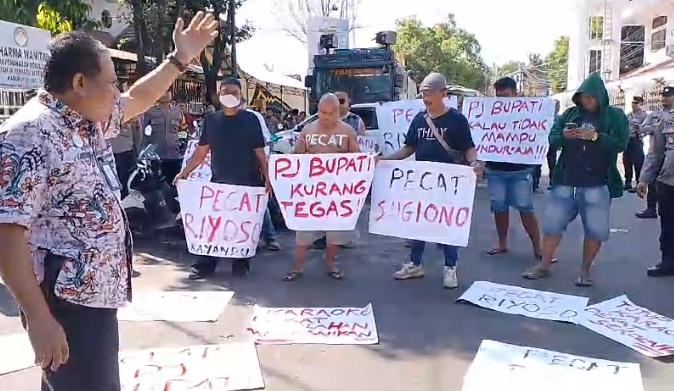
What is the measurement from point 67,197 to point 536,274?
486cm

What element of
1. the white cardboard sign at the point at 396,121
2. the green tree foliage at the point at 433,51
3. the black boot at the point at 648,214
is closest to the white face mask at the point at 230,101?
the white cardboard sign at the point at 396,121

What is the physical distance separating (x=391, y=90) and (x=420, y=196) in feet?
31.2

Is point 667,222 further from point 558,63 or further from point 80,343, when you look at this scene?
point 558,63

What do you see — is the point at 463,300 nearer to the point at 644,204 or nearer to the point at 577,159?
the point at 577,159

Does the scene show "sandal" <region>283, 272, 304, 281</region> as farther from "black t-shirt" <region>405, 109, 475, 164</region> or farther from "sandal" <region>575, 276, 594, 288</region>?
"sandal" <region>575, 276, 594, 288</region>

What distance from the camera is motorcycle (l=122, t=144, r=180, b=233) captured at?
25.6 ft

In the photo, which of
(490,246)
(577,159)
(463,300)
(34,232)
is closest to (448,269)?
(463,300)

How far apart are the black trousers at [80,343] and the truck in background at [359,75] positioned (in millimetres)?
13103

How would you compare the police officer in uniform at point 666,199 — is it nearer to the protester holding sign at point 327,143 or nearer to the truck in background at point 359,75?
the protester holding sign at point 327,143

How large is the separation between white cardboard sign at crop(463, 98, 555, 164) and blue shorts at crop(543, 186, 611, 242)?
1506mm

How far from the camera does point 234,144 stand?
6176 mm

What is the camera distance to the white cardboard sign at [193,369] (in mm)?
3842

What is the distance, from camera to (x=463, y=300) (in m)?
5.52

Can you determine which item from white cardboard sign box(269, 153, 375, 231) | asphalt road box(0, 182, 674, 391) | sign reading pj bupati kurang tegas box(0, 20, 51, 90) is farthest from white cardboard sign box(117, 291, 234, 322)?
sign reading pj bupati kurang tegas box(0, 20, 51, 90)
